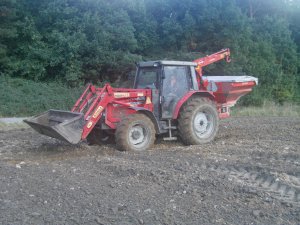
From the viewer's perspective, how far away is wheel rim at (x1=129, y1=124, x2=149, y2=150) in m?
9.77

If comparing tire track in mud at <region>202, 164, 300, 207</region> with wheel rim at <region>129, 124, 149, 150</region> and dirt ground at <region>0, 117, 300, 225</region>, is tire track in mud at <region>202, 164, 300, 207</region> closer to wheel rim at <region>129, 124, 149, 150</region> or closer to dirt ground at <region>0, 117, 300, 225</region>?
dirt ground at <region>0, 117, 300, 225</region>

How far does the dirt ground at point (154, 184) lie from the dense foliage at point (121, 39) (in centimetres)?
1336

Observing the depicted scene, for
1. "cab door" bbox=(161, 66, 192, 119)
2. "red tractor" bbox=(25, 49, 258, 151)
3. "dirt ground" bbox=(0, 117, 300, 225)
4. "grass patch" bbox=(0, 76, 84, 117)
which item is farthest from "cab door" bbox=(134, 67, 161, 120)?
"grass patch" bbox=(0, 76, 84, 117)

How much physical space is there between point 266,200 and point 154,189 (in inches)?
62.1

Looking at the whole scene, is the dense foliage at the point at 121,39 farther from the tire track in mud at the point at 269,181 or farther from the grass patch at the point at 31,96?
the tire track in mud at the point at 269,181

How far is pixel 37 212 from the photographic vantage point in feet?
18.1

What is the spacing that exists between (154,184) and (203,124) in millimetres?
4570

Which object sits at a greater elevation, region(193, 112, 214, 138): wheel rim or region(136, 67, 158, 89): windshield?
region(136, 67, 158, 89): windshield

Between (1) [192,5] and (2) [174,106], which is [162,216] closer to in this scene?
(2) [174,106]

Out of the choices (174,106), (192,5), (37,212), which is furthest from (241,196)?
(192,5)

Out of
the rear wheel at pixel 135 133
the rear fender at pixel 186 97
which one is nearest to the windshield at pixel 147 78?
the rear fender at pixel 186 97

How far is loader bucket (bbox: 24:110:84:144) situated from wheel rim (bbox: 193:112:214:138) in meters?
3.04

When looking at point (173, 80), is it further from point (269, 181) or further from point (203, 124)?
point (269, 181)

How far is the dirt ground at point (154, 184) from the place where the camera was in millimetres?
5391
